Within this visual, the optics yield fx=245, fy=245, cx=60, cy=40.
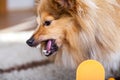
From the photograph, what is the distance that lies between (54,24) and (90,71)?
0.37 metres

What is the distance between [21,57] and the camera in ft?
6.20

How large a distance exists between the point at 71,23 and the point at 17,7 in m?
2.51

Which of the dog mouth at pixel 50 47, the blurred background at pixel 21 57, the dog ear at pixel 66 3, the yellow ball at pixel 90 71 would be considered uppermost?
the dog ear at pixel 66 3

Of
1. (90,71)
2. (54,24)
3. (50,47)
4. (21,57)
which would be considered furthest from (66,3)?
(21,57)

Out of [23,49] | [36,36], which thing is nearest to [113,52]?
[36,36]

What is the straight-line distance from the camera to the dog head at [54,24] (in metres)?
1.21

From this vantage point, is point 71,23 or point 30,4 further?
point 30,4

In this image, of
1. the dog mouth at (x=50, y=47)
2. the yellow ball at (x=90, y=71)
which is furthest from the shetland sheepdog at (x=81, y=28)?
the yellow ball at (x=90, y=71)

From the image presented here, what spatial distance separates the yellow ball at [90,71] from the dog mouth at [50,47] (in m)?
0.35

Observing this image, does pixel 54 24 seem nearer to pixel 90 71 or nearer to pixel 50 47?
pixel 50 47

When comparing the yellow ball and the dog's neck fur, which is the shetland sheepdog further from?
the yellow ball

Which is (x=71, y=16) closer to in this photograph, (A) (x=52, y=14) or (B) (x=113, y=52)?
(A) (x=52, y=14)

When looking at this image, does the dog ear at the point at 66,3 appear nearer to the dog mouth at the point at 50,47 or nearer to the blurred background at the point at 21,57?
the dog mouth at the point at 50,47

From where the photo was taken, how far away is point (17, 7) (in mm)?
3600
